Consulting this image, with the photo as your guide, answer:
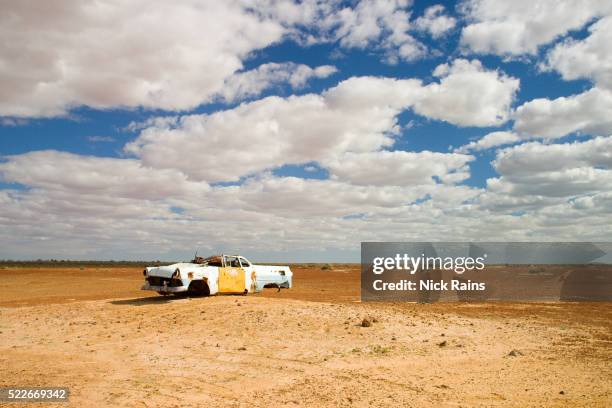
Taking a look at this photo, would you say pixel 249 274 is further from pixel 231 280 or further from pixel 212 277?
pixel 212 277

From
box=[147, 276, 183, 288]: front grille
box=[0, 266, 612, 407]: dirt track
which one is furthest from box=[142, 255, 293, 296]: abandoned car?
box=[0, 266, 612, 407]: dirt track

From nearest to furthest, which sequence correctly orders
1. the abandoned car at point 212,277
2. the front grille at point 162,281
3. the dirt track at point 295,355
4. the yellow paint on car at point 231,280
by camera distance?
the dirt track at point 295,355 < the front grille at point 162,281 < the abandoned car at point 212,277 < the yellow paint on car at point 231,280

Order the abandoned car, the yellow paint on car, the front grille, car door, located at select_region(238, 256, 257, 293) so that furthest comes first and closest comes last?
car door, located at select_region(238, 256, 257, 293), the yellow paint on car, the abandoned car, the front grille

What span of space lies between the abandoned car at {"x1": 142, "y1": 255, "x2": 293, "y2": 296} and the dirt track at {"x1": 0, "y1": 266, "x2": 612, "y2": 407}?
2.32 feet

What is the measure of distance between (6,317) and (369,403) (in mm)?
12367

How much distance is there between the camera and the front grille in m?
15.5

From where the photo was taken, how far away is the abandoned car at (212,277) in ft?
51.3

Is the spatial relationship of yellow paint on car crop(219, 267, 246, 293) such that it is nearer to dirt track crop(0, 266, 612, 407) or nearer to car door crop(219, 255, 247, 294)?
car door crop(219, 255, 247, 294)

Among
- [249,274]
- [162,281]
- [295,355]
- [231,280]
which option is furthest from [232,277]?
[295,355]

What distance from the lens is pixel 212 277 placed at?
16453mm

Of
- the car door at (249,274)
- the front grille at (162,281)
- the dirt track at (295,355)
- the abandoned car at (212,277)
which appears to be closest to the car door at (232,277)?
the abandoned car at (212,277)

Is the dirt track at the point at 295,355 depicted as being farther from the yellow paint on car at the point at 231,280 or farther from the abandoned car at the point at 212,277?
the yellow paint on car at the point at 231,280

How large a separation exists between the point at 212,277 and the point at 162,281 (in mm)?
1645

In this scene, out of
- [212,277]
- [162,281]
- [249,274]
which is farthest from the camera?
[249,274]
